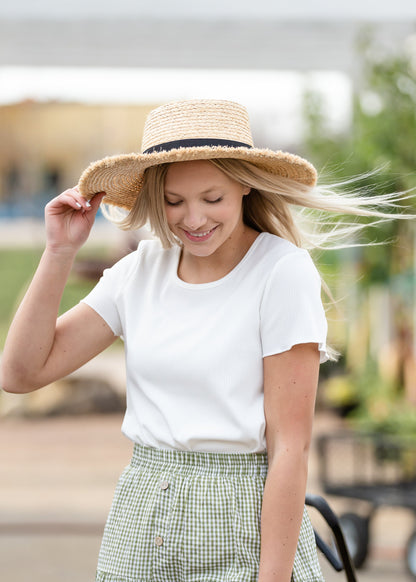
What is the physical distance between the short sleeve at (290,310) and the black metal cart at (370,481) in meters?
2.73

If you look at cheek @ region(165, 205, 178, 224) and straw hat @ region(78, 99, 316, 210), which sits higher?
straw hat @ region(78, 99, 316, 210)

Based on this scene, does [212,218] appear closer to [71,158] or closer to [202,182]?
[202,182]

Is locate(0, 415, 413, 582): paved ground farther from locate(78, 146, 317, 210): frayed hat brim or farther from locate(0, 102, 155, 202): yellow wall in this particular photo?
locate(78, 146, 317, 210): frayed hat brim

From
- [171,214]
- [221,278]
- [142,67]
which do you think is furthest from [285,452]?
[142,67]

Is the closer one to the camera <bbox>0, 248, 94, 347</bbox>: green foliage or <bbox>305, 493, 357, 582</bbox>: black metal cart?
<bbox>305, 493, 357, 582</bbox>: black metal cart

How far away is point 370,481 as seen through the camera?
448 centimetres

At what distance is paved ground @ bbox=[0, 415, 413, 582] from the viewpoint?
438 cm

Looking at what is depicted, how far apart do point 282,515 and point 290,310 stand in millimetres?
313

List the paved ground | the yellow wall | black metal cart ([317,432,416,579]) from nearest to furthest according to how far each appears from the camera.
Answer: black metal cart ([317,432,416,579]), the paved ground, the yellow wall

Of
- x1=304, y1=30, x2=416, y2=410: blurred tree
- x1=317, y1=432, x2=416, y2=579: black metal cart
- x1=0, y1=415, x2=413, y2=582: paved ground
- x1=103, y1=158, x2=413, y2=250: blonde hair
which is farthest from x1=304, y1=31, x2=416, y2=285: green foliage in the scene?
x1=103, y1=158, x2=413, y2=250: blonde hair

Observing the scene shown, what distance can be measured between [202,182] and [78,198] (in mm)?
244

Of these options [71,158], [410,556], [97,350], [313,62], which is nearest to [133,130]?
[71,158]

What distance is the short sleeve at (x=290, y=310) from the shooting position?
1521mm

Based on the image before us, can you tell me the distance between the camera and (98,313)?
1.71 m
